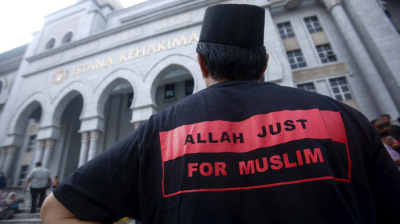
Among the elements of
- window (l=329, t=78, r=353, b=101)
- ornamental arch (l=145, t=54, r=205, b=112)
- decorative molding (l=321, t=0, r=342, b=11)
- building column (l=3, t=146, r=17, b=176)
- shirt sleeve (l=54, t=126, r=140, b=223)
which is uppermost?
decorative molding (l=321, t=0, r=342, b=11)

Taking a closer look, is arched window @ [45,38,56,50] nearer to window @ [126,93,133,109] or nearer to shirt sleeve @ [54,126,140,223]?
window @ [126,93,133,109]

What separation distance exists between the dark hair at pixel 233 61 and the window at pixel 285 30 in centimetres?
1271

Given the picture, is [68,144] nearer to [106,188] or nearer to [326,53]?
[106,188]

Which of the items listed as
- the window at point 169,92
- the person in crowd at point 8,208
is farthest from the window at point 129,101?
the person in crowd at point 8,208

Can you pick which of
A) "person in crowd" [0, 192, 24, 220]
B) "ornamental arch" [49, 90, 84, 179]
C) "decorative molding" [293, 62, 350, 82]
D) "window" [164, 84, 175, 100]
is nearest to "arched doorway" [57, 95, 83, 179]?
"ornamental arch" [49, 90, 84, 179]

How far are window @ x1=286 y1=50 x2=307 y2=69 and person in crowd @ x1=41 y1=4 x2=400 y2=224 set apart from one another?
1165 centimetres

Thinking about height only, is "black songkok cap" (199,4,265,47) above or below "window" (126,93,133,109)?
below

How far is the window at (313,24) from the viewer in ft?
39.3

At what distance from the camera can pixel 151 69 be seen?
10633 millimetres

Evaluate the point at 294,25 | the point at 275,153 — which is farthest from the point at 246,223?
the point at 294,25

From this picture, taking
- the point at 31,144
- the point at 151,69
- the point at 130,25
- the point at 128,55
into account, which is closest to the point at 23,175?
the point at 31,144

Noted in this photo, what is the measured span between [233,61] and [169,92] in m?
13.7

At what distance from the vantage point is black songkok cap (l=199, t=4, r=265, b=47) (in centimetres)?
110

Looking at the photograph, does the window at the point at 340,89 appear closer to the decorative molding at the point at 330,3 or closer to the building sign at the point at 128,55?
the decorative molding at the point at 330,3
